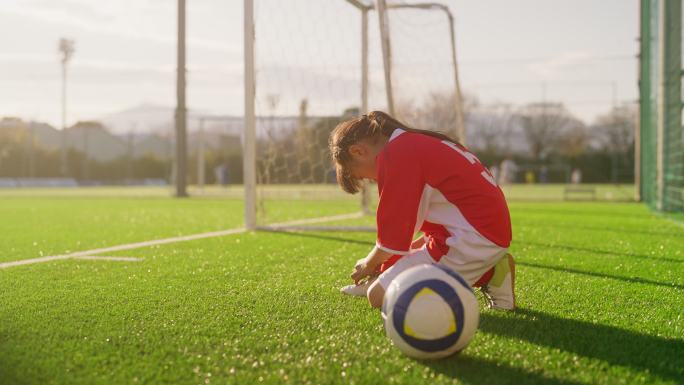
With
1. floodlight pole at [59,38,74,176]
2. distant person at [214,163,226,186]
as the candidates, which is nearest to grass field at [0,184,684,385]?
distant person at [214,163,226,186]

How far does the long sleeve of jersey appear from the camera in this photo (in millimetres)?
2797

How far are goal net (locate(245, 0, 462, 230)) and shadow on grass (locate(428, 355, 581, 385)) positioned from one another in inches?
206

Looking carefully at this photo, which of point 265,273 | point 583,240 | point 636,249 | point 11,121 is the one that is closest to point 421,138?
point 265,273

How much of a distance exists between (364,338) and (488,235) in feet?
2.53

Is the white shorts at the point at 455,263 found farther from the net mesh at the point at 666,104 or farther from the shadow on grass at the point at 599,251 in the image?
the net mesh at the point at 666,104

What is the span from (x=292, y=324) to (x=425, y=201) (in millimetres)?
801

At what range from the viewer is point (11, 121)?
120 feet

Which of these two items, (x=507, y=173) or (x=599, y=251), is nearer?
(x=599, y=251)

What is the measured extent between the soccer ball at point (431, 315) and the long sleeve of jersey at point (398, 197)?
1.44 feet

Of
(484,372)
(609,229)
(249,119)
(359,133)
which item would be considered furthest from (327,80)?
(484,372)

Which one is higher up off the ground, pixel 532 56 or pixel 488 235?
pixel 532 56

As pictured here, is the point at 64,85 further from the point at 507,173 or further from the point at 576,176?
the point at 576,176

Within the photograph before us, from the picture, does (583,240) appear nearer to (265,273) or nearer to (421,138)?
(265,273)

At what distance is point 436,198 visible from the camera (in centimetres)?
302
